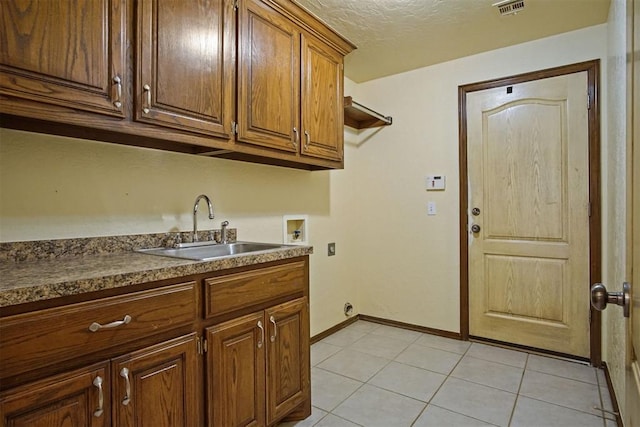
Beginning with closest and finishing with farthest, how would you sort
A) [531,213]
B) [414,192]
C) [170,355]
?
[170,355] < [531,213] < [414,192]

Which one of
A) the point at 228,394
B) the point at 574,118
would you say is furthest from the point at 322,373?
the point at 574,118

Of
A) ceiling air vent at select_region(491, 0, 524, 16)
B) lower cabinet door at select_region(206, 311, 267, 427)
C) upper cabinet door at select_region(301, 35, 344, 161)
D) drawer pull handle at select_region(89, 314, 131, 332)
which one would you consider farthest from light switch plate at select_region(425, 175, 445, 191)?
drawer pull handle at select_region(89, 314, 131, 332)

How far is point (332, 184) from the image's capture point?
3.03m

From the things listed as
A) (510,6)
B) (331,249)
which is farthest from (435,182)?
(510,6)

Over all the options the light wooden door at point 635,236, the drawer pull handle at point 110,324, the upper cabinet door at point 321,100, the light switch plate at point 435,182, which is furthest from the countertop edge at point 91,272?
the light switch plate at point 435,182

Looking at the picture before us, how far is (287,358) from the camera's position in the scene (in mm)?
1653

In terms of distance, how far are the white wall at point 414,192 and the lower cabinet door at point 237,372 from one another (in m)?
1.88

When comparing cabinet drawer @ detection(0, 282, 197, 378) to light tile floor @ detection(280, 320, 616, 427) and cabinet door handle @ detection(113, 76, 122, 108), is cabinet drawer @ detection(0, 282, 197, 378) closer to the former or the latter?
cabinet door handle @ detection(113, 76, 122, 108)

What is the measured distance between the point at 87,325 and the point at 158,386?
34cm

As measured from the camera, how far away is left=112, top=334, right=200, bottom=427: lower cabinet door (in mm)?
1062

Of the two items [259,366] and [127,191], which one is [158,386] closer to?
[259,366]

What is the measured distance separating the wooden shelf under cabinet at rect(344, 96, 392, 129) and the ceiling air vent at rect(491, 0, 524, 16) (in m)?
1.09

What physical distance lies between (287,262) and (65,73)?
112cm

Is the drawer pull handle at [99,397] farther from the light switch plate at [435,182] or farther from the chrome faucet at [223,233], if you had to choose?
the light switch plate at [435,182]
